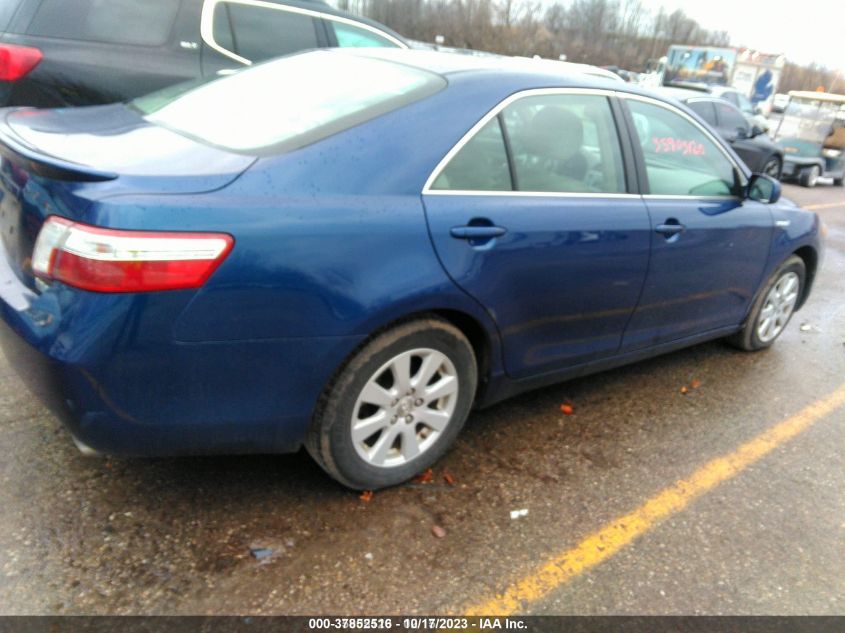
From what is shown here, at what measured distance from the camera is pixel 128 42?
4.89 m

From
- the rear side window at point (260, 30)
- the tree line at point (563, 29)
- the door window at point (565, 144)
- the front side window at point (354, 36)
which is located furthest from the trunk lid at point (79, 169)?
the tree line at point (563, 29)

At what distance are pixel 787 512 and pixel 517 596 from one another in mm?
1370

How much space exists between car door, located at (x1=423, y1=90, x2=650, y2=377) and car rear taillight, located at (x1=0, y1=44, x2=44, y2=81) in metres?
3.46

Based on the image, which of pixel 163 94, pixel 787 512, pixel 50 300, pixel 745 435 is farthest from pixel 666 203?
pixel 50 300

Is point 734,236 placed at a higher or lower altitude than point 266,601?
higher

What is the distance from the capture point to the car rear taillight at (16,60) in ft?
14.4

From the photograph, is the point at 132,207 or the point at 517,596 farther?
the point at 517,596

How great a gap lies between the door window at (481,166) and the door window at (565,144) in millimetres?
71

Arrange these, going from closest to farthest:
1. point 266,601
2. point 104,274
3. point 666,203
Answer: point 104,274 < point 266,601 < point 666,203

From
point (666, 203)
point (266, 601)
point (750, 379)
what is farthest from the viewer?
point (750, 379)

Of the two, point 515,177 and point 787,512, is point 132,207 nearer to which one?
point 515,177

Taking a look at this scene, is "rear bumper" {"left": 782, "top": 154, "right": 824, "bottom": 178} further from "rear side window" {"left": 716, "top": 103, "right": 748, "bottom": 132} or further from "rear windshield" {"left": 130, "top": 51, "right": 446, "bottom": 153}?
"rear windshield" {"left": 130, "top": 51, "right": 446, "bottom": 153}

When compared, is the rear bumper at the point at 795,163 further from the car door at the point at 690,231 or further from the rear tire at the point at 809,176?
the car door at the point at 690,231

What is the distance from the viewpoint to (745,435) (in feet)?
11.3
